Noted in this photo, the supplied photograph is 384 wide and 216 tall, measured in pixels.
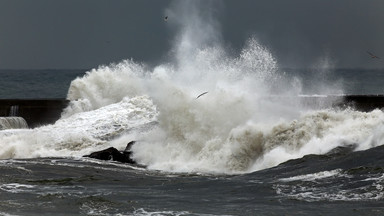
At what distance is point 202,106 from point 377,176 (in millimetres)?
9644

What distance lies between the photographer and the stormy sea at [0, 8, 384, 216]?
13.2 meters

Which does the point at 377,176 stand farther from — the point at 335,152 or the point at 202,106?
the point at 202,106

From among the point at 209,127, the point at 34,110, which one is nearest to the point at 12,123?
the point at 34,110

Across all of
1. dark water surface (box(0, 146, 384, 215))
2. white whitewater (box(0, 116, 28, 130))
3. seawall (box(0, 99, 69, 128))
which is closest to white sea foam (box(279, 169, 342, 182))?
dark water surface (box(0, 146, 384, 215))

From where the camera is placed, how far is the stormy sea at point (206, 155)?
13.2m

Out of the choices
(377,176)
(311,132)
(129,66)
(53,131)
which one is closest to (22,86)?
(129,66)

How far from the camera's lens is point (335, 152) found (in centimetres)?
1772

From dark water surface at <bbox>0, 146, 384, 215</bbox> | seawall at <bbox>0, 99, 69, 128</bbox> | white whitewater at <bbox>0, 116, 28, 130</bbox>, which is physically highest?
seawall at <bbox>0, 99, 69, 128</bbox>

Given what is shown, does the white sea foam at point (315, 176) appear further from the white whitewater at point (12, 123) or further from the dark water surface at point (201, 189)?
the white whitewater at point (12, 123)

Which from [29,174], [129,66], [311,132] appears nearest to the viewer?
[29,174]

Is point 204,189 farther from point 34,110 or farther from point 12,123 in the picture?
point 34,110

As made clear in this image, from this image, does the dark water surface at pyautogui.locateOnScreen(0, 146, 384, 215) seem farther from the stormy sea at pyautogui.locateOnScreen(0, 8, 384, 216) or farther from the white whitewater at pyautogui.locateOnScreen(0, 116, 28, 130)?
the white whitewater at pyautogui.locateOnScreen(0, 116, 28, 130)

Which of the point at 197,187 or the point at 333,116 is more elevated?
the point at 333,116

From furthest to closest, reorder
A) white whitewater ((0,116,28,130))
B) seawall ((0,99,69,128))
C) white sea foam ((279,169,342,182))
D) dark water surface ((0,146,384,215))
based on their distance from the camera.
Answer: seawall ((0,99,69,128))
white whitewater ((0,116,28,130))
white sea foam ((279,169,342,182))
dark water surface ((0,146,384,215))
